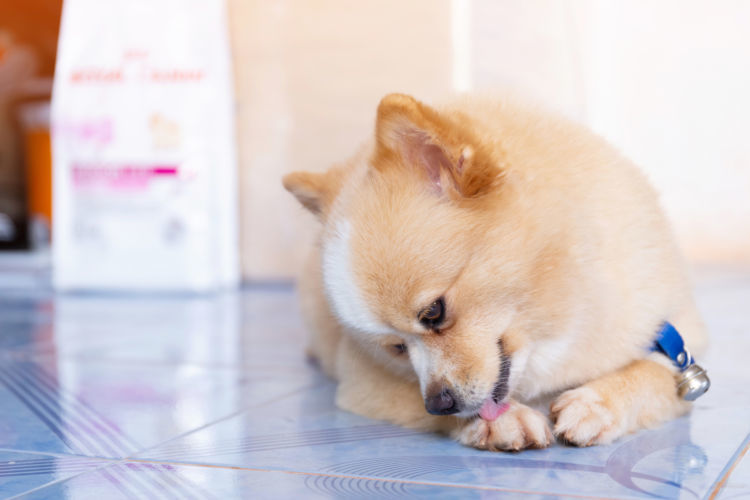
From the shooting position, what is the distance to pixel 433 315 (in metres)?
1.32

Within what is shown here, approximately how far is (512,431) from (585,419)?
0.12m

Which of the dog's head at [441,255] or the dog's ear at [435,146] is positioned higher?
the dog's ear at [435,146]

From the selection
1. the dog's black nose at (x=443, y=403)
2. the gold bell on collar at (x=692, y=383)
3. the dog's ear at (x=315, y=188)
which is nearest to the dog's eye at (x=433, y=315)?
the dog's black nose at (x=443, y=403)

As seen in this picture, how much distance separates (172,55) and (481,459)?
3055 millimetres

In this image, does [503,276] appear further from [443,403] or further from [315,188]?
[315,188]

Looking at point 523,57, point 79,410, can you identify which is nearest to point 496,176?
point 79,410

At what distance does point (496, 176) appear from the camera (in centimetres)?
134

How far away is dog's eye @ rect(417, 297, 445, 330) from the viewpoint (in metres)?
1.31

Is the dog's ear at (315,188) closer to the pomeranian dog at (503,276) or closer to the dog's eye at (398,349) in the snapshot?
the pomeranian dog at (503,276)

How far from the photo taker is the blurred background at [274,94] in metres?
3.87

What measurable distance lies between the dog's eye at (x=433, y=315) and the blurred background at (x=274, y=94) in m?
2.45

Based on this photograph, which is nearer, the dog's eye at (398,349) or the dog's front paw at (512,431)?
the dog's front paw at (512,431)

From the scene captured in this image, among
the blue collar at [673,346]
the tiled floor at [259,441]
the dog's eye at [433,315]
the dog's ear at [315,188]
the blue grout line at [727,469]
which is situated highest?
the dog's ear at [315,188]

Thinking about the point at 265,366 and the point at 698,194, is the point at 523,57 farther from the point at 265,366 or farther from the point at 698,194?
the point at 265,366
